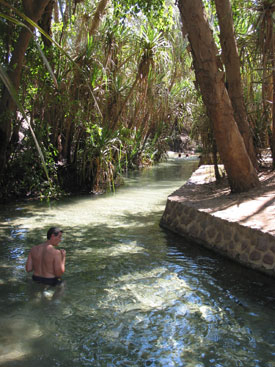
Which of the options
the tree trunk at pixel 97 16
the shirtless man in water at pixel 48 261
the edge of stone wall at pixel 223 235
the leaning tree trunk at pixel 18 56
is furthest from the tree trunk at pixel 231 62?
the shirtless man in water at pixel 48 261

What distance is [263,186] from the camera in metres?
8.55

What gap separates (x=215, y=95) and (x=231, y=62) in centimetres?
171

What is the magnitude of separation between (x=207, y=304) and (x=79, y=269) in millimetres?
2059

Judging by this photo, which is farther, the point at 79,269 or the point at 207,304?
the point at 79,269

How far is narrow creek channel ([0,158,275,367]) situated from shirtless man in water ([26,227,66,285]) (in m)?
0.17

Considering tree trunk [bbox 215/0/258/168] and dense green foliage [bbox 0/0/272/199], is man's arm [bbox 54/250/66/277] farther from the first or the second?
tree trunk [bbox 215/0/258/168]

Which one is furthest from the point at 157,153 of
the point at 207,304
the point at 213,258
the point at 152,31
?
the point at 207,304

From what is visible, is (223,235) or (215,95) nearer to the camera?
(223,235)

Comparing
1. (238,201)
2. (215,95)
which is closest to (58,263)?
(238,201)

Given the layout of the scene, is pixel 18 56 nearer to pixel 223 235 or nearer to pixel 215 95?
pixel 215 95

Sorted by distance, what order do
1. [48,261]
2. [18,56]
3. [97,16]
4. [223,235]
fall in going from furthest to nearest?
[97,16], [18,56], [223,235], [48,261]

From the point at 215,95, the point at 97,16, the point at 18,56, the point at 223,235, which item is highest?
the point at 97,16

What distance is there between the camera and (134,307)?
4.64m

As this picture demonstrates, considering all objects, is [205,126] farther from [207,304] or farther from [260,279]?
[207,304]
